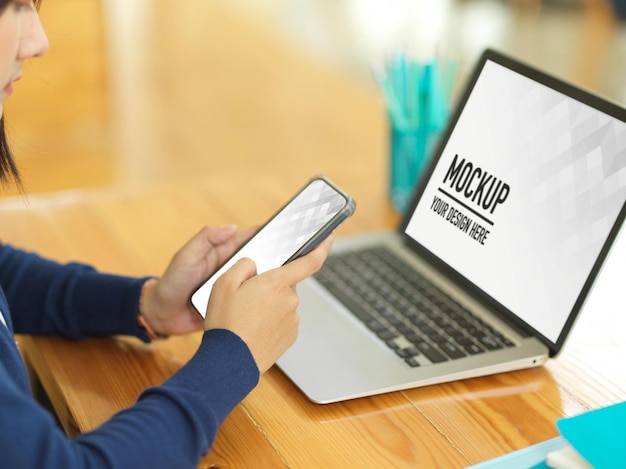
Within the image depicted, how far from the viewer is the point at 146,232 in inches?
46.6

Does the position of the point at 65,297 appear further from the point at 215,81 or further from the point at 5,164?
the point at 215,81

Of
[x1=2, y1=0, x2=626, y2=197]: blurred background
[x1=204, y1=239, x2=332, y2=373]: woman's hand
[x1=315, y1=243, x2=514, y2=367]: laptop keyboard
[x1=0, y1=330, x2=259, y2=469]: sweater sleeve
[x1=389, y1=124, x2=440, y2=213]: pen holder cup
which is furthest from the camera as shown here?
[x1=2, y1=0, x2=626, y2=197]: blurred background

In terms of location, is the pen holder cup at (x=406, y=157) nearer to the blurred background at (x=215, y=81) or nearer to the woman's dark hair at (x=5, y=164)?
the blurred background at (x=215, y=81)

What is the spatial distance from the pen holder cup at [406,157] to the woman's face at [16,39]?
0.63m

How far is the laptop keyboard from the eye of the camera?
2.90ft

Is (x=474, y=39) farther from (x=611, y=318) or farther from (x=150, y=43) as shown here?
(x=611, y=318)

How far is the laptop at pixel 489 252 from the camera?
84 cm

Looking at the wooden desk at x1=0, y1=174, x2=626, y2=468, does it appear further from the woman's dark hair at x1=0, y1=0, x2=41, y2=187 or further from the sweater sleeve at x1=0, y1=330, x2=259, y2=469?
the woman's dark hair at x1=0, y1=0, x2=41, y2=187

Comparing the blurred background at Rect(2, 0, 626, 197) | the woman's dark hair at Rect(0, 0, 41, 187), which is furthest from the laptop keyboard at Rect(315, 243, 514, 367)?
the blurred background at Rect(2, 0, 626, 197)

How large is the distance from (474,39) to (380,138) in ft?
8.37

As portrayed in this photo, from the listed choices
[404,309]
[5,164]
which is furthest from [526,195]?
[5,164]

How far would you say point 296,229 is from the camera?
33.4 inches

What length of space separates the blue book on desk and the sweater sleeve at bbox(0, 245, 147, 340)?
407 millimetres

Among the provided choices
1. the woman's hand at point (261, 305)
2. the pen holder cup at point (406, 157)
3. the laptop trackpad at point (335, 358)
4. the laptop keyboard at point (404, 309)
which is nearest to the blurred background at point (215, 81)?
the pen holder cup at point (406, 157)
